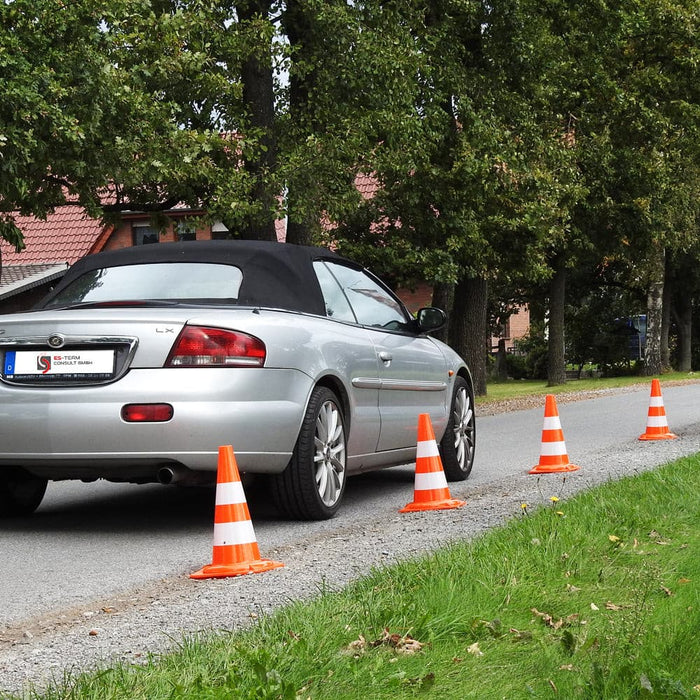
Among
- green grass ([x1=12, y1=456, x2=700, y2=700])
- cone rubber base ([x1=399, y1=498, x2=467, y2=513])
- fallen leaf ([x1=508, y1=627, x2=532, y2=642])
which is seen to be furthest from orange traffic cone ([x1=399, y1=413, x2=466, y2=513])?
fallen leaf ([x1=508, y1=627, x2=532, y2=642])

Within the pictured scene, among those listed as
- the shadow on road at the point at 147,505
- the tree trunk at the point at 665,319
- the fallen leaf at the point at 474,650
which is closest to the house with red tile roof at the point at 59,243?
the tree trunk at the point at 665,319

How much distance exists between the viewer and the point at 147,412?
23.2ft

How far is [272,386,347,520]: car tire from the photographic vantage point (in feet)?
25.0

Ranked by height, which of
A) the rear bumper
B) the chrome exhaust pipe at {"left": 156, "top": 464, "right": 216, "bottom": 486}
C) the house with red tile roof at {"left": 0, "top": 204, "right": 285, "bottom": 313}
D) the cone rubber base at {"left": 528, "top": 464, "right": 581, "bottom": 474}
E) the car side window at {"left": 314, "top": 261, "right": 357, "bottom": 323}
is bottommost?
the cone rubber base at {"left": 528, "top": 464, "right": 581, "bottom": 474}

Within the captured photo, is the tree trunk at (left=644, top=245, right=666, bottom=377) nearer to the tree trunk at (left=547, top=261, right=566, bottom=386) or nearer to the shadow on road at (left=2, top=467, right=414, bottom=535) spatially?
the tree trunk at (left=547, top=261, right=566, bottom=386)

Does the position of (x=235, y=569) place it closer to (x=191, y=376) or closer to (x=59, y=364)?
(x=191, y=376)

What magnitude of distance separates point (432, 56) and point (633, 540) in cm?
1785

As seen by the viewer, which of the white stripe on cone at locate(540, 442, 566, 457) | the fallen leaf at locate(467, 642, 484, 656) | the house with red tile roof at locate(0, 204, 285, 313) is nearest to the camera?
the fallen leaf at locate(467, 642, 484, 656)

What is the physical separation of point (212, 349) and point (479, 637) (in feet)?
10.2

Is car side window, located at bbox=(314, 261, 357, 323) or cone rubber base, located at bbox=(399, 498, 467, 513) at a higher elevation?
car side window, located at bbox=(314, 261, 357, 323)

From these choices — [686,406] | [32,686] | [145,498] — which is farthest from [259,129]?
[32,686]

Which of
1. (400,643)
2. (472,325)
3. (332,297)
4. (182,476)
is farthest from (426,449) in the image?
(472,325)

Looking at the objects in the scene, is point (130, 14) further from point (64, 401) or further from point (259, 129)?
point (64, 401)

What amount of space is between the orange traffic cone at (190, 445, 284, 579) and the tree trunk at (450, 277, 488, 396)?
2175 centimetres
